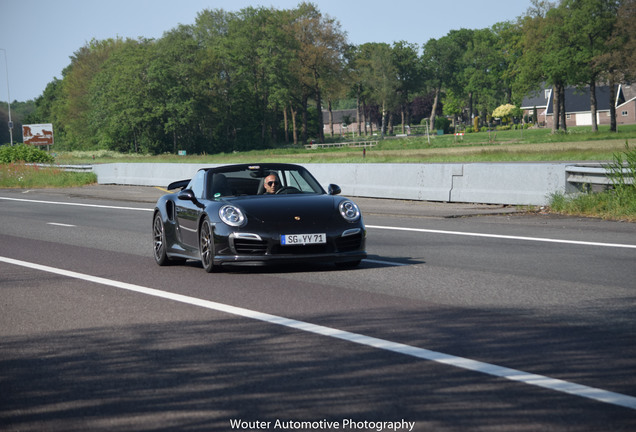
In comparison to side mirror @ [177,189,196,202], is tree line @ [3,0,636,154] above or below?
above

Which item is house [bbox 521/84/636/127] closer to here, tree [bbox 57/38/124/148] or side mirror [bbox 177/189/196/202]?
tree [bbox 57/38/124/148]

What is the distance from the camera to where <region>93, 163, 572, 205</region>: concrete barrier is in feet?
62.6

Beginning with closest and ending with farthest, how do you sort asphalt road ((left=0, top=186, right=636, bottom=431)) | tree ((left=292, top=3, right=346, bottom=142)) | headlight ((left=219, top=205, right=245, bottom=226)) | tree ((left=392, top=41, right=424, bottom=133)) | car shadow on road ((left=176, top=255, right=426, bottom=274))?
asphalt road ((left=0, top=186, right=636, bottom=431)) < headlight ((left=219, top=205, right=245, bottom=226)) < car shadow on road ((left=176, top=255, right=426, bottom=274)) < tree ((left=292, top=3, right=346, bottom=142)) < tree ((left=392, top=41, right=424, bottom=133))

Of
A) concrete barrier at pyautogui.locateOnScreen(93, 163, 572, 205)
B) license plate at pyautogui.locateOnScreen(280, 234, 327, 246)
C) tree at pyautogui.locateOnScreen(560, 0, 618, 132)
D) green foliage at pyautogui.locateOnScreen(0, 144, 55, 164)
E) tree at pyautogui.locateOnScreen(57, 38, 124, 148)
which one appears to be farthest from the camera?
tree at pyautogui.locateOnScreen(57, 38, 124, 148)

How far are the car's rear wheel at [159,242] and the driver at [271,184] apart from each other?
4.93ft

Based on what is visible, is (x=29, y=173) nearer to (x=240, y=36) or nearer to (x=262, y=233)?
(x=262, y=233)

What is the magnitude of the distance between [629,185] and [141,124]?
93181 mm

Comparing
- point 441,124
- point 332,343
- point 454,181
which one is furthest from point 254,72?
point 332,343

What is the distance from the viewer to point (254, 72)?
11988 centimetres

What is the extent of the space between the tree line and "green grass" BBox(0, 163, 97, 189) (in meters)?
55.1

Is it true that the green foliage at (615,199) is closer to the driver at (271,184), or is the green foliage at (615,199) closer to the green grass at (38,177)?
the driver at (271,184)

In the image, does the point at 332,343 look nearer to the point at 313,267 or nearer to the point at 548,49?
the point at 313,267

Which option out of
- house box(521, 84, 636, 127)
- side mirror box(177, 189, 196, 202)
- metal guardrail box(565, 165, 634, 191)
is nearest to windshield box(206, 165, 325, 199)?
side mirror box(177, 189, 196, 202)

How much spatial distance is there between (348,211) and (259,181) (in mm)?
1416
